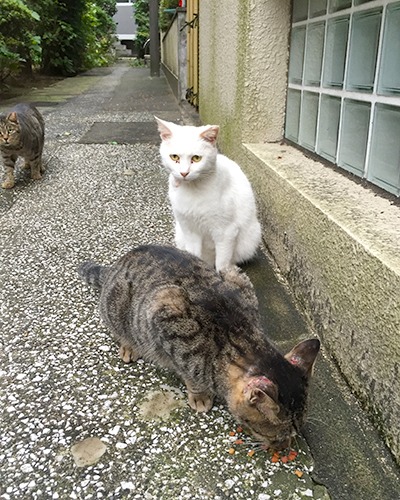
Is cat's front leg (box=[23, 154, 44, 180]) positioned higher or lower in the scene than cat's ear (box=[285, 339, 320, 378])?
higher

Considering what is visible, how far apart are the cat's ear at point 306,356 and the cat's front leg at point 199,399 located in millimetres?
468

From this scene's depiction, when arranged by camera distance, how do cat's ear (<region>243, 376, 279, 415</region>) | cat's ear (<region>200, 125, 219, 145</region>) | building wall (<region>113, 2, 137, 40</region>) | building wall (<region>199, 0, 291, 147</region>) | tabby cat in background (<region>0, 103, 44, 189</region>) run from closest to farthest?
cat's ear (<region>243, 376, 279, 415</region>) → cat's ear (<region>200, 125, 219, 145</region>) → building wall (<region>199, 0, 291, 147</region>) → tabby cat in background (<region>0, 103, 44, 189</region>) → building wall (<region>113, 2, 137, 40</region>)

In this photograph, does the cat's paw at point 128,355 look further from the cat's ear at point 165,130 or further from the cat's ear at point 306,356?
the cat's ear at point 165,130

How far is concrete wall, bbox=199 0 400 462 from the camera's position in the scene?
1.66 meters

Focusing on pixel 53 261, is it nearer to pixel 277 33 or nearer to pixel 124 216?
pixel 124 216

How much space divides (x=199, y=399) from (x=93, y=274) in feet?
3.81

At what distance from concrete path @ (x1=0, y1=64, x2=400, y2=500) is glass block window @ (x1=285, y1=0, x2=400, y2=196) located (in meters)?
0.95

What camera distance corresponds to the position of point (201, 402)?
1904 millimetres

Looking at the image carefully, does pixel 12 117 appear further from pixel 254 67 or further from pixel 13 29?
pixel 13 29

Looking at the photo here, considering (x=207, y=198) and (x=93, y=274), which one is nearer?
(x=207, y=198)

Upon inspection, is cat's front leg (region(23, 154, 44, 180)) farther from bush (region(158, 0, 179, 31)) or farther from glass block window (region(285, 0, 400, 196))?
bush (region(158, 0, 179, 31))

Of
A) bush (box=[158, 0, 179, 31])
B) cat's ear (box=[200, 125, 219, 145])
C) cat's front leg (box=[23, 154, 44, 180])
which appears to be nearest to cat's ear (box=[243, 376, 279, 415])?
cat's ear (box=[200, 125, 219, 145])

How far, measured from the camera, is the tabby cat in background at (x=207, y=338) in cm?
156

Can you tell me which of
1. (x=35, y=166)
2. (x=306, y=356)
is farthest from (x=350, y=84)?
(x=35, y=166)
